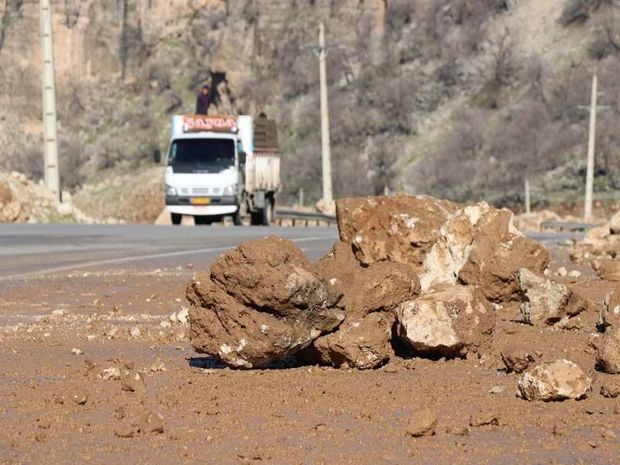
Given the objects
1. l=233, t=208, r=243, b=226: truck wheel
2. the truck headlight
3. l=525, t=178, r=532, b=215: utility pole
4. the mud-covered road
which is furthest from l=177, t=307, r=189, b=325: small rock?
l=525, t=178, r=532, b=215: utility pole

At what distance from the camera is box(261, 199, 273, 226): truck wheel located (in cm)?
4095

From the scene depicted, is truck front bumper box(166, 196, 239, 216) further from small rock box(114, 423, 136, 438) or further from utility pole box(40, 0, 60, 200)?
small rock box(114, 423, 136, 438)

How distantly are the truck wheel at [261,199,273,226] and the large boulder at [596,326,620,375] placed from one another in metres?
31.8

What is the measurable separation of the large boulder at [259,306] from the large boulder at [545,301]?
273 cm

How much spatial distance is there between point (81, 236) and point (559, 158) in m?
39.5

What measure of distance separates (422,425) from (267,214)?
1355 inches

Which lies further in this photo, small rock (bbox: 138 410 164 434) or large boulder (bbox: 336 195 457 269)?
large boulder (bbox: 336 195 457 269)

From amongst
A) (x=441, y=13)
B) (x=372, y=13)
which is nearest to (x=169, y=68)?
(x=372, y=13)

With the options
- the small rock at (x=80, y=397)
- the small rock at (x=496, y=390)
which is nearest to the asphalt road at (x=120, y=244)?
the small rock at (x=80, y=397)

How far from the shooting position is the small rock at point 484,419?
7.25 meters

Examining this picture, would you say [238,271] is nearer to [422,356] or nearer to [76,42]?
[422,356]

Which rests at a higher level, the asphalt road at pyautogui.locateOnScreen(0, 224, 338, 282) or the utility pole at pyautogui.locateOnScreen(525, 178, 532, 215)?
the asphalt road at pyautogui.locateOnScreen(0, 224, 338, 282)

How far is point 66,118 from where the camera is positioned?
306ft

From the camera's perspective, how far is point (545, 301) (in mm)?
11625
